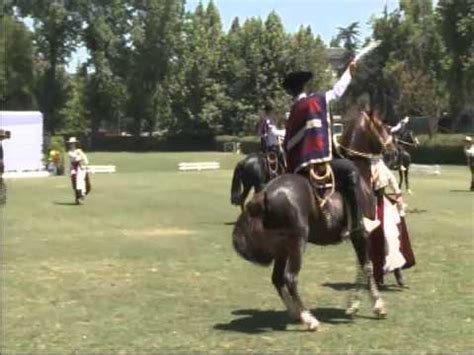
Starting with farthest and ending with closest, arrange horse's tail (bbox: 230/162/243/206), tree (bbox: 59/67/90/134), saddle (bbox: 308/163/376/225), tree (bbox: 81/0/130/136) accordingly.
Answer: tree (bbox: 59/67/90/134), tree (bbox: 81/0/130/136), horse's tail (bbox: 230/162/243/206), saddle (bbox: 308/163/376/225)

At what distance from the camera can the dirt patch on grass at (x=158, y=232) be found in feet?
55.3

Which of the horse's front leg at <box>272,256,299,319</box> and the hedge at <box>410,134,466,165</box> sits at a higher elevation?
the hedge at <box>410,134,466,165</box>

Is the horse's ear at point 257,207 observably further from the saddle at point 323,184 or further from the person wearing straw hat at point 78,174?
the person wearing straw hat at point 78,174

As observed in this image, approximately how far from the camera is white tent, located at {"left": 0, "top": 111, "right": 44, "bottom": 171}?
132 ft

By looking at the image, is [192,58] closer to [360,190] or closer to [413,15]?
[413,15]

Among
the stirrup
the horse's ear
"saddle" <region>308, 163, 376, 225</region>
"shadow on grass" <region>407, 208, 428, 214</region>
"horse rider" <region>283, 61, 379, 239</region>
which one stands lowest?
"shadow on grass" <region>407, 208, 428, 214</region>

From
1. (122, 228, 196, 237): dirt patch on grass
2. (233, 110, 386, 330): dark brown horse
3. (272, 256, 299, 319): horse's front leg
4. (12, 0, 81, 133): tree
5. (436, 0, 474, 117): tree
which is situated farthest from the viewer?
(12, 0, 81, 133): tree

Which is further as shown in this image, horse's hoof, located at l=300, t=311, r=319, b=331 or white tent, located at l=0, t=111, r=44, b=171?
white tent, located at l=0, t=111, r=44, b=171

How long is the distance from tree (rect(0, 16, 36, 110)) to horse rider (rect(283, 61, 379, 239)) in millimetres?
49234

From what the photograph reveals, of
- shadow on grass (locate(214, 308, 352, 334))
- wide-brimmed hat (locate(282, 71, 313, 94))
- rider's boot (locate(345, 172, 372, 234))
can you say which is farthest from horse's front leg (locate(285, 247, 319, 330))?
wide-brimmed hat (locate(282, 71, 313, 94))

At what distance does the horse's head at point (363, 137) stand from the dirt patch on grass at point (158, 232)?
7734mm

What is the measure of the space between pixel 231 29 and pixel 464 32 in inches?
1156

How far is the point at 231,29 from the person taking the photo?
85250 millimetres

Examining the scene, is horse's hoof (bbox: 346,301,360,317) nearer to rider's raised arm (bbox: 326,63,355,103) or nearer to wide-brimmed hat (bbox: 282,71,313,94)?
rider's raised arm (bbox: 326,63,355,103)
